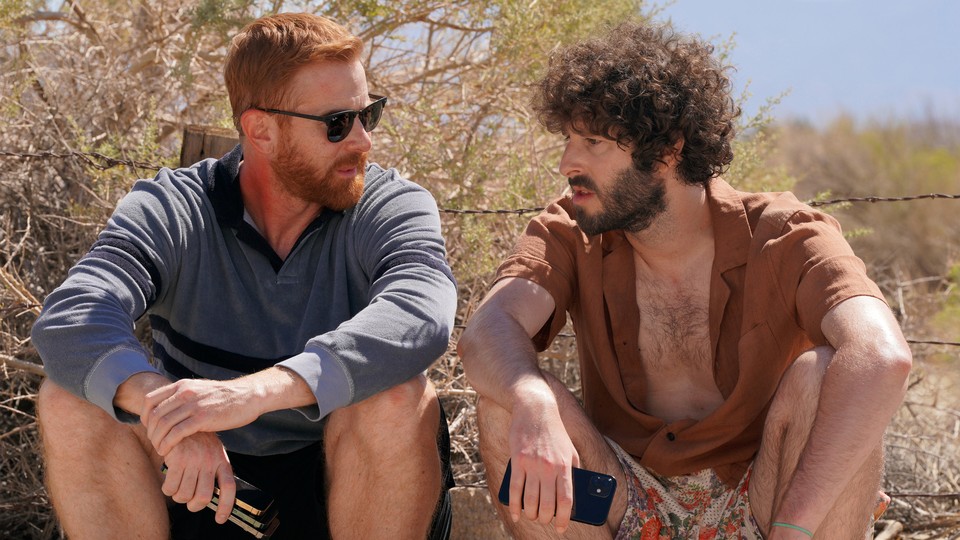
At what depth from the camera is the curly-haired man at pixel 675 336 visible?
2.51 m

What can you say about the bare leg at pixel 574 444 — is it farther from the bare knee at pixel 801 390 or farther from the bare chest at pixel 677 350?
the bare knee at pixel 801 390

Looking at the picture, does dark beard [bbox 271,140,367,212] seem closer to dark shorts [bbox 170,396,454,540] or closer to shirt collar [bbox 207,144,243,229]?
shirt collar [bbox 207,144,243,229]

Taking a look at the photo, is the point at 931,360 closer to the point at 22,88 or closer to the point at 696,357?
the point at 696,357

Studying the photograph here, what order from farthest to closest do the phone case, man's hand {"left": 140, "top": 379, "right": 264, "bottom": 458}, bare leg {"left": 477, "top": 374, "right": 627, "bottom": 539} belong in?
bare leg {"left": 477, "top": 374, "right": 627, "bottom": 539} < the phone case < man's hand {"left": 140, "top": 379, "right": 264, "bottom": 458}

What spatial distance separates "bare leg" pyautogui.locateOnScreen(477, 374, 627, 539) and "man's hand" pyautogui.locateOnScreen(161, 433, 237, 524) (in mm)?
687

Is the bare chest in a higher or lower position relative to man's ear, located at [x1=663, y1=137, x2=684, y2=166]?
lower

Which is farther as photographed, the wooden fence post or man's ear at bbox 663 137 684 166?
the wooden fence post

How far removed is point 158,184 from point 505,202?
6.59ft

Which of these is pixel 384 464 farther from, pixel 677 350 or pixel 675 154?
pixel 675 154

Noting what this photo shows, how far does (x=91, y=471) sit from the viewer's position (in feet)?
8.71

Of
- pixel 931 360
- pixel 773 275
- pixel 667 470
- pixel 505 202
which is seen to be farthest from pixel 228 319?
pixel 931 360

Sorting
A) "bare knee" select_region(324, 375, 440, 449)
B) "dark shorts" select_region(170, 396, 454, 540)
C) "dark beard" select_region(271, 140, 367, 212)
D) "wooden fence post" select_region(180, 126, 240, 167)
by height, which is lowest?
"dark shorts" select_region(170, 396, 454, 540)

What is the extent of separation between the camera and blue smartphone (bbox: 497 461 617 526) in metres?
2.59

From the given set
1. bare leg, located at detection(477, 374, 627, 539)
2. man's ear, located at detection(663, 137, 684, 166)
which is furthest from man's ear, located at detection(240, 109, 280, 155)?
man's ear, located at detection(663, 137, 684, 166)
